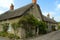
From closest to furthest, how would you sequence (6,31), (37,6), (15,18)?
(15,18)
(6,31)
(37,6)

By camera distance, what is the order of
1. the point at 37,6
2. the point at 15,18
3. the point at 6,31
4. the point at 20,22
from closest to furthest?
1. the point at 20,22
2. the point at 15,18
3. the point at 6,31
4. the point at 37,6

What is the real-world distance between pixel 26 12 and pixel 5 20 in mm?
5991

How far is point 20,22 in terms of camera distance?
82.8 ft

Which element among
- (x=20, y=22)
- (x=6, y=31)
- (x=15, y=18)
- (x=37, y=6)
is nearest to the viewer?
(x=20, y=22)

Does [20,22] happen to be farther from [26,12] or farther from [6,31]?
[6,31]

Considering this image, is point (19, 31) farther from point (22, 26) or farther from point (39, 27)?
point (39, 27)

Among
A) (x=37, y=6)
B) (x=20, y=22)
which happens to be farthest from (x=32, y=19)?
(x=37, y=6)

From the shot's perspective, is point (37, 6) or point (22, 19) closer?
point (22, 19)

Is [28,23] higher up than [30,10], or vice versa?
[30,10]

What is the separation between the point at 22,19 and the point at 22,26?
1336 mm

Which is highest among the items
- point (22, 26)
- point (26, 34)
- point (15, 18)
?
point (15, 18)

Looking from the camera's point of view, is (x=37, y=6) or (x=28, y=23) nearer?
(x=28, y=23)

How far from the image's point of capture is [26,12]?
27.4 meters

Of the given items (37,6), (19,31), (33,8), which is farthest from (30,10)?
(19,31)
